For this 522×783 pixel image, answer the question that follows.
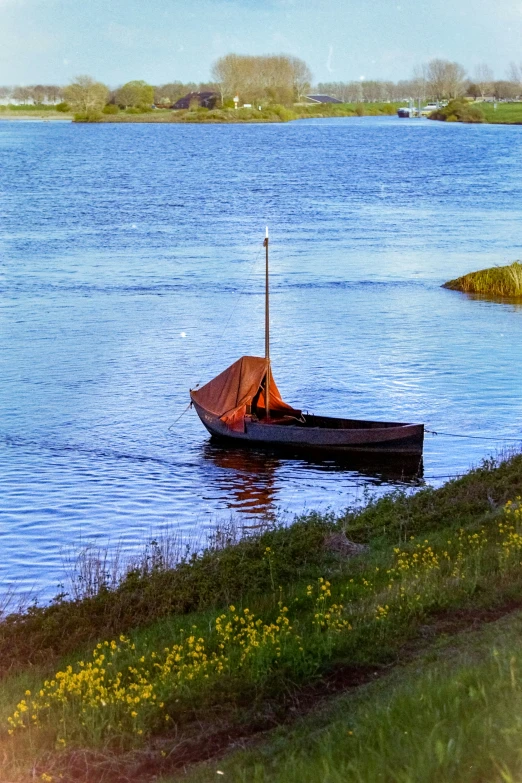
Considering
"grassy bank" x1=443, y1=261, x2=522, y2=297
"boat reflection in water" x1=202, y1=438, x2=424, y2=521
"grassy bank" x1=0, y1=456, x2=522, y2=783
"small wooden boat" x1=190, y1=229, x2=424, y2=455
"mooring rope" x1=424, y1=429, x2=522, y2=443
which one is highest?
"grassy bank" x1=443, y1=261, x2=522, y2=297

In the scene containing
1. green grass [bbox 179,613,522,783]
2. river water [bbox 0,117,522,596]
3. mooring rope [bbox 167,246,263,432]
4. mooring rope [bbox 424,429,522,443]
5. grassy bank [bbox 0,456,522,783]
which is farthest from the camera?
mooring rope [bbox 167,246,263,432]

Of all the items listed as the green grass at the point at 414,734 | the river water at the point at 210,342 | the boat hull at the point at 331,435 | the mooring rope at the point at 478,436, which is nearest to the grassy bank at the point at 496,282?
the river water at the point at 210,342

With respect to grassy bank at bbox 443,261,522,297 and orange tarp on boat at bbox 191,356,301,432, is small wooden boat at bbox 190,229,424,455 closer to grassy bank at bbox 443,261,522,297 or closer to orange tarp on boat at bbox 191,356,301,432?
orange tarp on boat at bbox 191,356,301,432

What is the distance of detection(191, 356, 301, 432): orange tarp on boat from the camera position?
3117 cm

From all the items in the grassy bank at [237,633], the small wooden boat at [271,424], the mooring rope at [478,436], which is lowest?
the mooring rope at [478,436]

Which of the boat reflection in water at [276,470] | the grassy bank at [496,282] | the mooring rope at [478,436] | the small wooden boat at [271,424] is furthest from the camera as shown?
the grassy bank at [496,282]

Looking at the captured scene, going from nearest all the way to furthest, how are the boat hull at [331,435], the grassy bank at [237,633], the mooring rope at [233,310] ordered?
1. the grassy bank at [237,633]
2. the boat hull at [331,435]
3. the mooring rope at [233,310]

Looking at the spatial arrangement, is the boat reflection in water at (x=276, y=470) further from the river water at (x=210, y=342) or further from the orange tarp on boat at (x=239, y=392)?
the orange tarp on boat at (x=239, y=392)

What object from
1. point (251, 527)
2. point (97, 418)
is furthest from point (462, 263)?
point (251, 527)

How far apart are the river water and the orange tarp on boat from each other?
1.14 m

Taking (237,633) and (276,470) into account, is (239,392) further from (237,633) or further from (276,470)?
(237,633)

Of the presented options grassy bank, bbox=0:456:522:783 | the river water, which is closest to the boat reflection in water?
the river water

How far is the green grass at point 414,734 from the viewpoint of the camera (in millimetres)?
6797

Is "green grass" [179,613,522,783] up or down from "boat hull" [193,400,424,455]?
up
